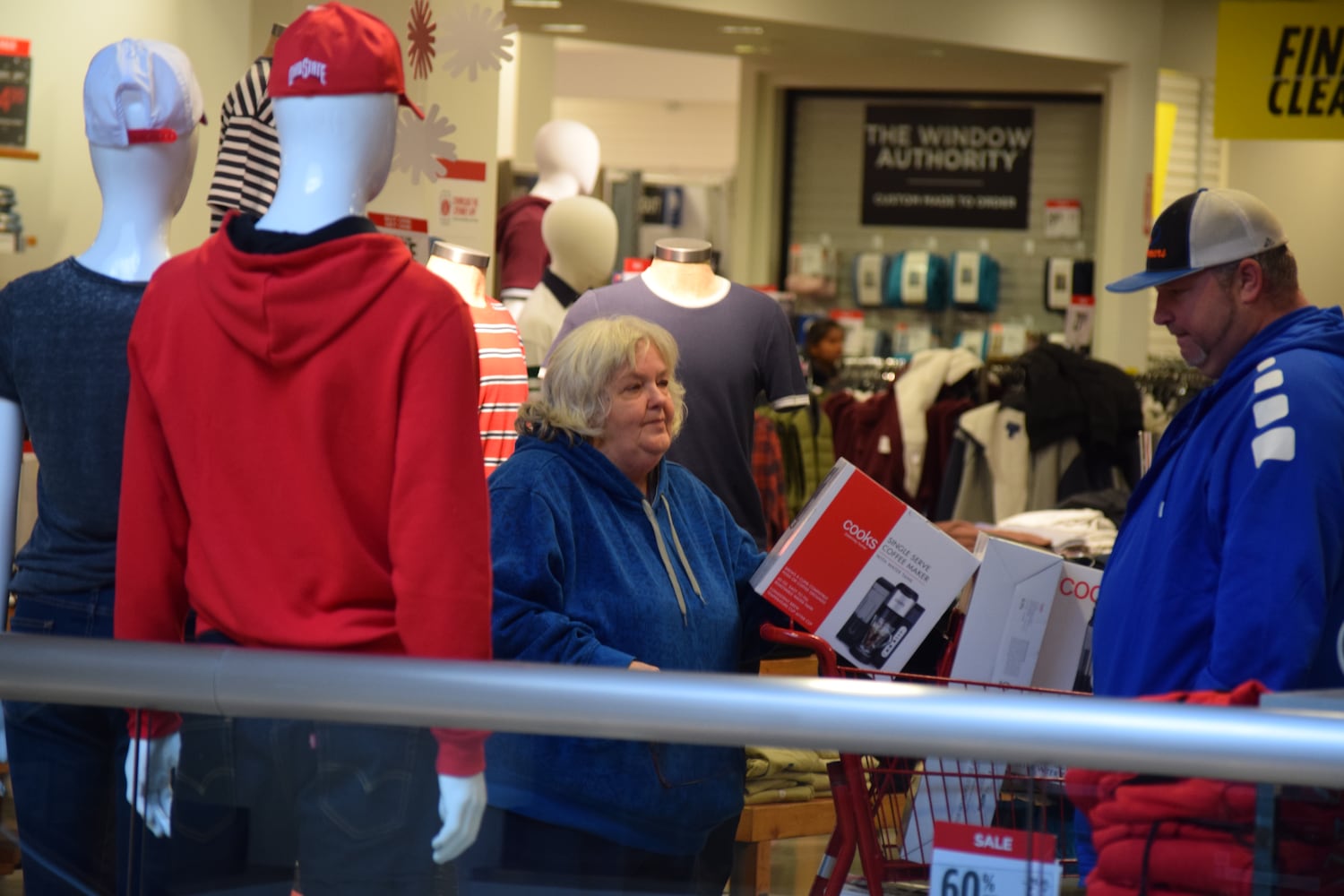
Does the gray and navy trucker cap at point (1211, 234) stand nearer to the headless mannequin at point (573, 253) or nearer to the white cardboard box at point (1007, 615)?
the white cardboard box at point (1007, 615)

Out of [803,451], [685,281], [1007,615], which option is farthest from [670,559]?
[803,451]

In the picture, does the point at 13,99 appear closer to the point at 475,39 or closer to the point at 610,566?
the point at 475,39

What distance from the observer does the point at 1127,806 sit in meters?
1.80

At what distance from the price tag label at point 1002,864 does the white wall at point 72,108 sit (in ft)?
12.7

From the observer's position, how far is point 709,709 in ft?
5.74

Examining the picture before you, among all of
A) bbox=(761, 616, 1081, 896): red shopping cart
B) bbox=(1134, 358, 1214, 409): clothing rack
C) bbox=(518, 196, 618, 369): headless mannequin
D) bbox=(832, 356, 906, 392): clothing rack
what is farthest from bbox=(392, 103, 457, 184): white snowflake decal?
bbox=(1134, 358, 1214, 409): clothing rack

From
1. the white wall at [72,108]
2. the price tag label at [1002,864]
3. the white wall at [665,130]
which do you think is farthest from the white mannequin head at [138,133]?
the white wall at [665,130]

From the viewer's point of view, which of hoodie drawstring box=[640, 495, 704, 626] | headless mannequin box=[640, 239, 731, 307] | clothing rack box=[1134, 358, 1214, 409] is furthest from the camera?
clothing rack box=[1134, 358, 1214, 409]

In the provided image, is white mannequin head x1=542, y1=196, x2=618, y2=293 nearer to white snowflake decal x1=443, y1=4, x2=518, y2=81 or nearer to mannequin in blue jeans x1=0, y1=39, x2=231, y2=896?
white snowflake decal x1=443, y1=4, x2=518, y2=81

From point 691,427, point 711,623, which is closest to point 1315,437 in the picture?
point 711,623

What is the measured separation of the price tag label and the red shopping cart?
1 centimetres

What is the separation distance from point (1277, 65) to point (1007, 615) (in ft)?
22.8

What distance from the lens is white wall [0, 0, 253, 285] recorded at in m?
4.96

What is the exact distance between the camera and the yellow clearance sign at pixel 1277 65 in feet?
29.6
